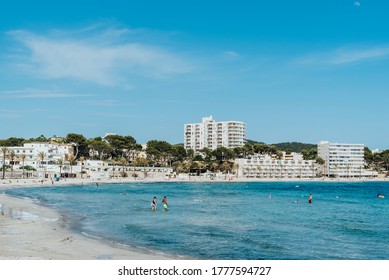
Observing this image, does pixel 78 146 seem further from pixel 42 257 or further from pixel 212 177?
pixel 42 257

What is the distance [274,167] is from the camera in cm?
13562

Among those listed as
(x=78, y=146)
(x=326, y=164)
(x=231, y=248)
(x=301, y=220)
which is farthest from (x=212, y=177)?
(x=231, y=248)

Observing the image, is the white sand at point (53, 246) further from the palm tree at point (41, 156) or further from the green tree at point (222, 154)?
the green tree at point (222, 154)

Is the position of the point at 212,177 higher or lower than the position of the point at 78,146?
lower

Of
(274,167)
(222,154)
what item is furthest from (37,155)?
(274,167)

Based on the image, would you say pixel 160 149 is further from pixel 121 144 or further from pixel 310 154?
pixel 310 154

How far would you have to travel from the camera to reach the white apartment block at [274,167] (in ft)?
429

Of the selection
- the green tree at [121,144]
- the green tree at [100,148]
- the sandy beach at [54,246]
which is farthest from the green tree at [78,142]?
the sandy beach at [54,246]

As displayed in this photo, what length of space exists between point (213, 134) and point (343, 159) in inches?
1706

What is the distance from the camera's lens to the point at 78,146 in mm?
115250

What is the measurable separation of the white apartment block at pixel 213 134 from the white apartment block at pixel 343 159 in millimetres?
28048
